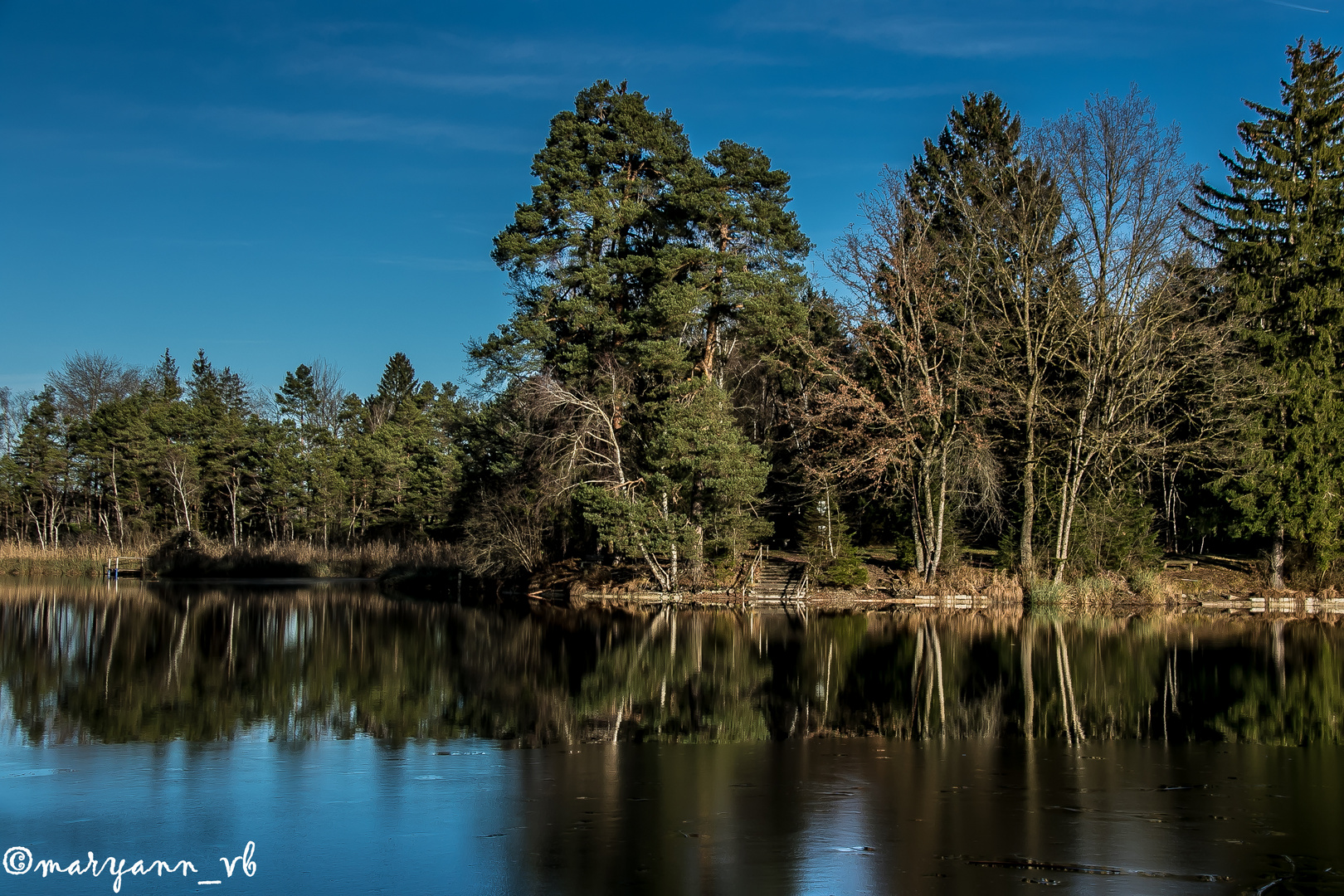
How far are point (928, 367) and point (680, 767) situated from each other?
26361 millimetres

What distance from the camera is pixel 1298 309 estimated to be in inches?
1259

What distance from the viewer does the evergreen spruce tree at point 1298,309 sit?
31.3m

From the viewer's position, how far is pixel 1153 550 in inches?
1287

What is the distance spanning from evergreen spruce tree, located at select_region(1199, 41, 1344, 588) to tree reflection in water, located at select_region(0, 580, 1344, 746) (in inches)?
208

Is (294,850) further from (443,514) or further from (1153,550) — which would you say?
(443,514)

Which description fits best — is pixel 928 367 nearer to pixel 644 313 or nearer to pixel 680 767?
pixel 644 313

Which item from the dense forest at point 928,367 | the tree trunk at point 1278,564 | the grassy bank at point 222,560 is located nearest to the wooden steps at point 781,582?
the dense forest at point 928,367

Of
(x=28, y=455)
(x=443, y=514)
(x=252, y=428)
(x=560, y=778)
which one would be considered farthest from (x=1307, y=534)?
(x=28, y=455)

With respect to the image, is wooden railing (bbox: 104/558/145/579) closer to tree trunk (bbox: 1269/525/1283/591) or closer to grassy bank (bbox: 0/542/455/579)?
grassy bank (bbox: 0/542/455/579)

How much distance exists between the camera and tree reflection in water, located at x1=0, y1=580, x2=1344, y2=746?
39.7 ft

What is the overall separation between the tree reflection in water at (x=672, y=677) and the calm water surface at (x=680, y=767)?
0.09m

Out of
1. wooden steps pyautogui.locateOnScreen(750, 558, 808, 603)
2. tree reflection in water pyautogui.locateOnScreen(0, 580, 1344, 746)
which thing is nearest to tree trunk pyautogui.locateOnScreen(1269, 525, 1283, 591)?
tree reflection in water pyautogui.locateOnScreen(0, 580, 1344, 746)

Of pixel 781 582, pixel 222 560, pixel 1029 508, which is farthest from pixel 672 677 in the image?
pixel 222 560

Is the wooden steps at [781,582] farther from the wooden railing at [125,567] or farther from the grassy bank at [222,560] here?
the wooden railing at [125,567]
